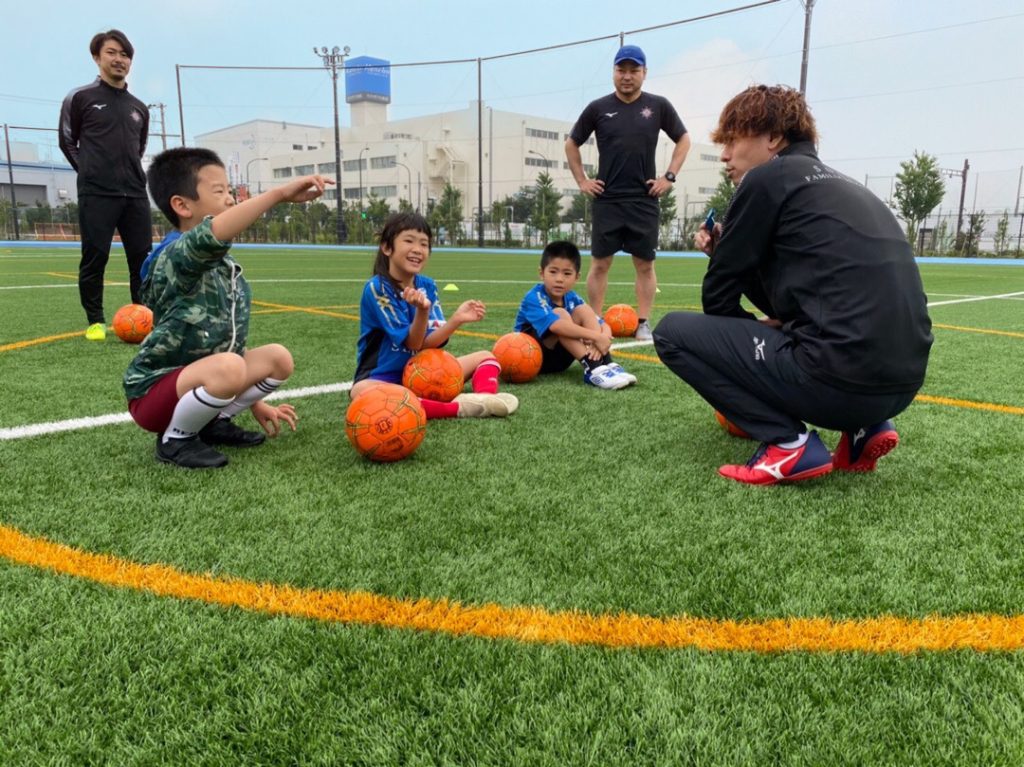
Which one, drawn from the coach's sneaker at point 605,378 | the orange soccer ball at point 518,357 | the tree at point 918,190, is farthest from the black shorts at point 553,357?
the tree at point 918,190

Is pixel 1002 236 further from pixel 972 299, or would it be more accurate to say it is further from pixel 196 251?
pixel 196 251

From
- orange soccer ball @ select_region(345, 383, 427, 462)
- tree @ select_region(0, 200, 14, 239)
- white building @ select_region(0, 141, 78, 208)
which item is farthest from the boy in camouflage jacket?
white building @ select_region(0, 141, 78, 208)

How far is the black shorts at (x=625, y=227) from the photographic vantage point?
6051 mm

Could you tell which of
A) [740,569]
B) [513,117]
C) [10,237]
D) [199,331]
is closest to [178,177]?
[199,331]

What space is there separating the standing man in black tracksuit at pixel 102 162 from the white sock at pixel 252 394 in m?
3.38

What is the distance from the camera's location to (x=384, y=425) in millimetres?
2863

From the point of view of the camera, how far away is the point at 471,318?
11.3 ft

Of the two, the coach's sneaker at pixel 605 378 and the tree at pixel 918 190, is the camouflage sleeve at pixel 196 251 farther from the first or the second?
the tree at pixel 918 190

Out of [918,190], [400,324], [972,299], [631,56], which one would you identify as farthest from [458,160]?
[400,324]

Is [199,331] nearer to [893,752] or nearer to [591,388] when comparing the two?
[591,388]

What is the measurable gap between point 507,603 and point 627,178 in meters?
4.92

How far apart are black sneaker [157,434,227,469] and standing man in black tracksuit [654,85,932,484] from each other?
1.94 metres

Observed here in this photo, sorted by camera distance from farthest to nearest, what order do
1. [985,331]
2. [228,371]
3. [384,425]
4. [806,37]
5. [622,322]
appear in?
[806,37] < [985,331] < [622,322] < [384,425] < [228,371]

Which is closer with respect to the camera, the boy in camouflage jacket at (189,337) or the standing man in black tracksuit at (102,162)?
the boy in camouflage jacket at (189,337)
